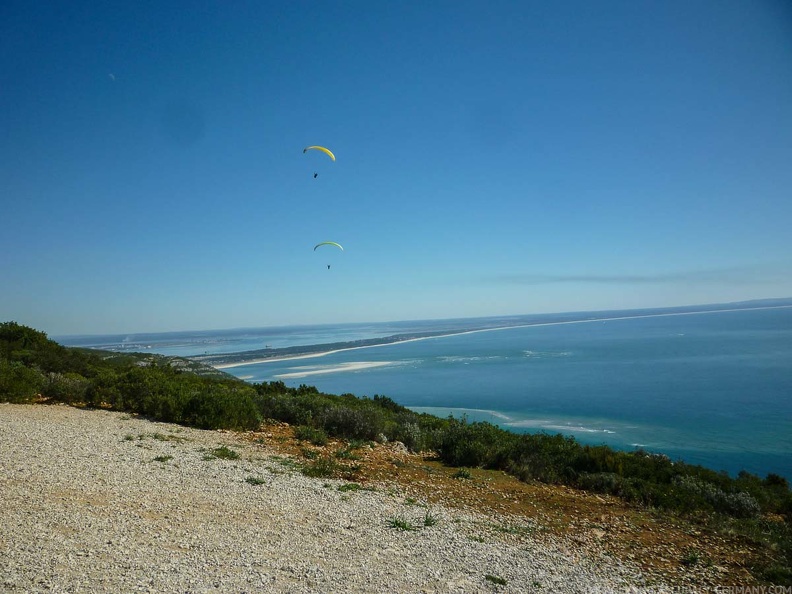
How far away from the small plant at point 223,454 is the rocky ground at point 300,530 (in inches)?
1.0

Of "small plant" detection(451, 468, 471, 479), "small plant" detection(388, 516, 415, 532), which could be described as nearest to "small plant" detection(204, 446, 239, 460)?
"small plant" detection(388, 516, 415, 532)

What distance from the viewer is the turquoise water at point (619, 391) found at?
92.5 feet

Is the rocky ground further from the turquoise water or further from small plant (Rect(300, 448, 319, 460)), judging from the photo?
the turquoise water

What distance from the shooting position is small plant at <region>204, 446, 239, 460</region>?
34.2 feet

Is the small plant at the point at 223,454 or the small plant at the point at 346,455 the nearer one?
the small plant at the point at 223,454

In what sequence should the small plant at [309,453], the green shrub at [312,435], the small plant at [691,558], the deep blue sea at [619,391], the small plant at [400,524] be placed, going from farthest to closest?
the deep blue sea at [619,391] < the green shrub at [312,435] < the small plant at [309,453] < the small plant at [400,524] < the small plant at [691,558]

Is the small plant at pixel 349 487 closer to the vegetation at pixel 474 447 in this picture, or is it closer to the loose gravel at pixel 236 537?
the loose gravel at pixel 236 537

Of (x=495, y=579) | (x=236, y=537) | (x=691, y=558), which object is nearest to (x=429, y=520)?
(x=495, y=579)

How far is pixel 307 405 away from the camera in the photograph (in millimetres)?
16531

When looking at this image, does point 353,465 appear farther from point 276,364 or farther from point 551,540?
point 276,364

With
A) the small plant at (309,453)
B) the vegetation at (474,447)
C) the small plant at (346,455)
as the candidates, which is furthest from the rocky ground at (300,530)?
the vegetation at (474,447)

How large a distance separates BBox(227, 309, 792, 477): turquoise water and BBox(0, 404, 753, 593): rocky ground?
20553mm

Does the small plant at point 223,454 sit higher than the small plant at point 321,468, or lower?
higher

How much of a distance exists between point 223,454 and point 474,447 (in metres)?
6.72
